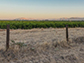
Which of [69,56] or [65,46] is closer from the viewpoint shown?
[69,56]

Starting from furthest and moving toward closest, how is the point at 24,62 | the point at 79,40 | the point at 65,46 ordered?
the point at 79,40 → the point at 65,46 → the point at 24,62

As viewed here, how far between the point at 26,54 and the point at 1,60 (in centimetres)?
122

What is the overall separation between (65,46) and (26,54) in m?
2.96

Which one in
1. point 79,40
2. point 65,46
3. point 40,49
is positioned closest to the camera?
point 40,49

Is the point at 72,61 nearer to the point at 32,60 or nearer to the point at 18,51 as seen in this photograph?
the point at 32,60

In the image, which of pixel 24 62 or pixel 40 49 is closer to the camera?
pixel 24 62

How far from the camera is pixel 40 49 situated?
673 cm

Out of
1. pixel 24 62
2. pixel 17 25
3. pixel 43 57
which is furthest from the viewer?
pixel 17 25

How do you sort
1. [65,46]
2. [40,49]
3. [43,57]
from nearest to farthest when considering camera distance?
[43,57], [40,49], [65,46]

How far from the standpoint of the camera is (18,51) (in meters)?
6.18

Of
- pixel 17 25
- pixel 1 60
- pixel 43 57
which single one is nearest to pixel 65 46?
pixel 43 57

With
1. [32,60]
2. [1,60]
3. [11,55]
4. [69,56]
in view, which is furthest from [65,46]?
[1,60]

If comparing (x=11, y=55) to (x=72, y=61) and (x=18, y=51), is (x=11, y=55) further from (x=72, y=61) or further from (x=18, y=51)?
(x=72, y=61)

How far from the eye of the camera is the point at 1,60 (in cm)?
537
